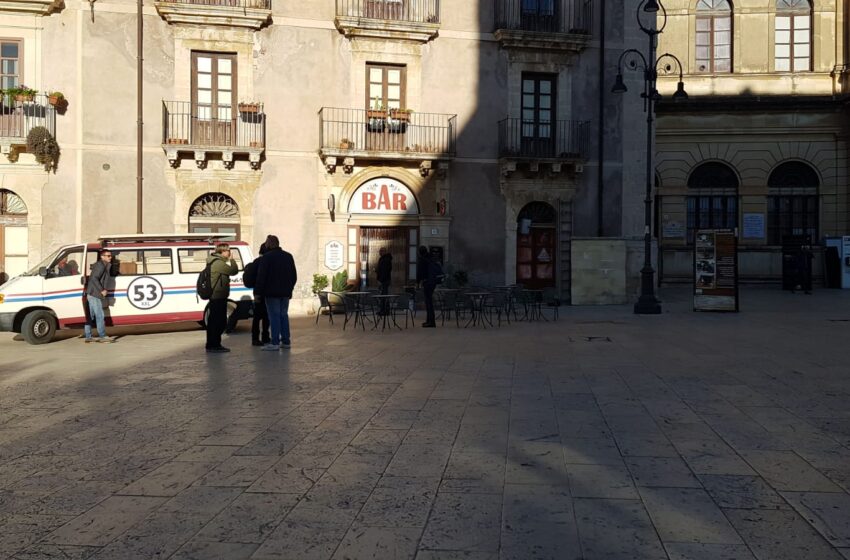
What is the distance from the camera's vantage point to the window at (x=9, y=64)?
20.4 m

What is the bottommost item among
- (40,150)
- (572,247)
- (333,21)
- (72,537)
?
(72,537)

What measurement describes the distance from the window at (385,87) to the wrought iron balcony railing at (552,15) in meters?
3.58

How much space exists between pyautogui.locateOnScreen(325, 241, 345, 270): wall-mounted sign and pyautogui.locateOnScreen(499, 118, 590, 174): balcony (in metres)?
5.54

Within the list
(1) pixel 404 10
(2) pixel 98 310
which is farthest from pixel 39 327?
(1) pixel 404 10

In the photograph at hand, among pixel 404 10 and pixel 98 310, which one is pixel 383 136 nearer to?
pixel 404 10

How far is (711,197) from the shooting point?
3212 cm

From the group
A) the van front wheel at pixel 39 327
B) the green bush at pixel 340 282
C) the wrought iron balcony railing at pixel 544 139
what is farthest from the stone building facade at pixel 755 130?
the van front wheel at pixel 39 327

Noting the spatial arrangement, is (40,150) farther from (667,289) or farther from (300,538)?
(667,289)

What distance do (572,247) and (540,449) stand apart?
1817 centimetres

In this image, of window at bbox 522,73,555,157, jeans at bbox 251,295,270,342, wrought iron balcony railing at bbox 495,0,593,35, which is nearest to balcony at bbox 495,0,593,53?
wrought iron balcony railing at bbox 495,0,593,35

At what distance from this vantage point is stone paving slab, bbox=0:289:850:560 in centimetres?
398


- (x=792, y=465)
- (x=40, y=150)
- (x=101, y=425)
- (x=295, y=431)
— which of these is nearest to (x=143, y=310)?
(x=40, y=150)

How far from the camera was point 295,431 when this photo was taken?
21.3 feet

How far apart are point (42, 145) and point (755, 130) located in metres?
26.2
